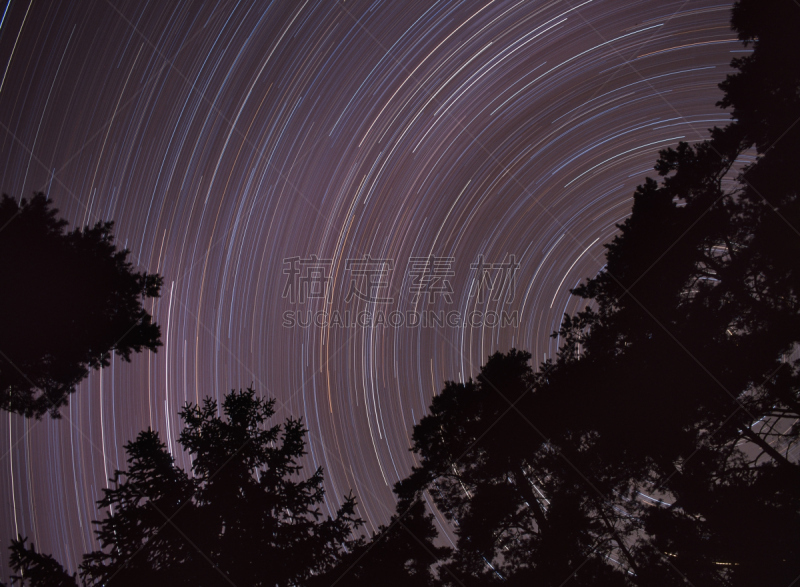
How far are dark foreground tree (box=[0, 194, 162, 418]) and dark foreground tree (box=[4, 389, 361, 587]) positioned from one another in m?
1.77

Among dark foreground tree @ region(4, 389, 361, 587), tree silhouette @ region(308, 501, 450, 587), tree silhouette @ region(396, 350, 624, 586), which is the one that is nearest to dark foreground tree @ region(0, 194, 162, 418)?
dark foreground tree @ region(4, 389, 361, 587)

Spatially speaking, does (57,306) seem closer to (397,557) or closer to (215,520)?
(215,520)

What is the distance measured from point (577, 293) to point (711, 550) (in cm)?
474

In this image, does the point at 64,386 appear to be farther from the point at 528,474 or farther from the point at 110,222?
the point at 528,474

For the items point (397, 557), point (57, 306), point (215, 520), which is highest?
point (57, 306)

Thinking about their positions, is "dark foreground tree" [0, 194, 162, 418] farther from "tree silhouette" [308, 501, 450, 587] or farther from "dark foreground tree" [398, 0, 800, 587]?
"dark foreground tree" [398, 0, 800, 587]

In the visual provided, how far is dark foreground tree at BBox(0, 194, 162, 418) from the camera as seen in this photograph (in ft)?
19.3

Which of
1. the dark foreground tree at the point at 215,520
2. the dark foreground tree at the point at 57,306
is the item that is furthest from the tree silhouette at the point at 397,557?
the dark foreground tree at the point at 57,306

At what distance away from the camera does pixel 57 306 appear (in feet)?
20.1

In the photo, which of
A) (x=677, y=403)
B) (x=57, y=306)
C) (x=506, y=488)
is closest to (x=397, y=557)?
(x=506, y=488)

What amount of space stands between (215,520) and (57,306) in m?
4.39

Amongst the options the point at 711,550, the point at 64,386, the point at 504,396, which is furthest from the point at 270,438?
the point at 711,550

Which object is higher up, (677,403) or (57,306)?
(57,306)

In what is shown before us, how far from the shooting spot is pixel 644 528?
6.28 metres
